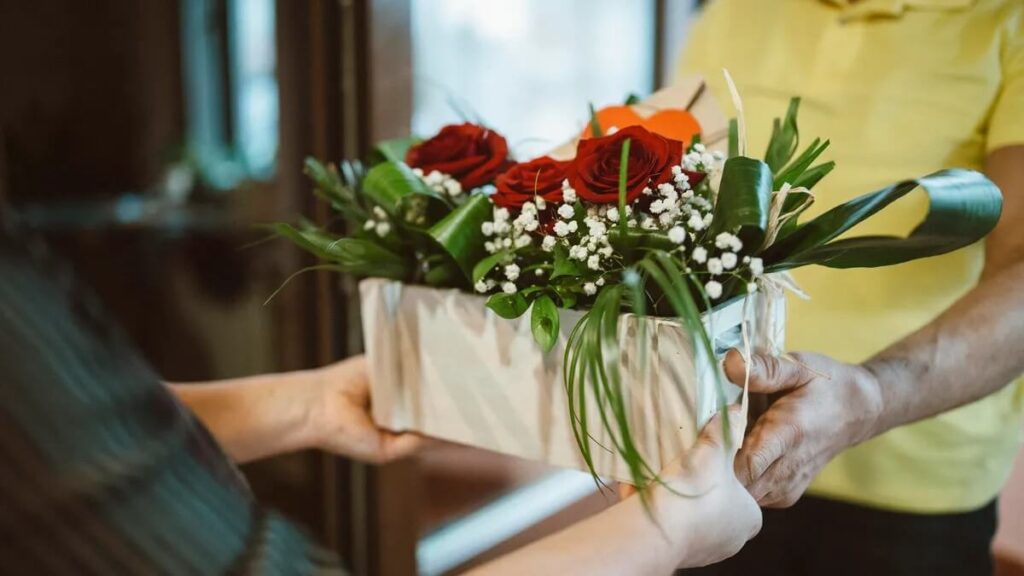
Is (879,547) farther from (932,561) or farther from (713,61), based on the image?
(713,61)

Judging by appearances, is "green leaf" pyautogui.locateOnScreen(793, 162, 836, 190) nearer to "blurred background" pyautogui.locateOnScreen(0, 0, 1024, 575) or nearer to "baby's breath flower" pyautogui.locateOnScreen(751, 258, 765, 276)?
"baby's breath flower" pyautogui.locateOnScreen(751, 258, 765, 276)

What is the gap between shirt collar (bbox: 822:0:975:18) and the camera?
3.36 ft

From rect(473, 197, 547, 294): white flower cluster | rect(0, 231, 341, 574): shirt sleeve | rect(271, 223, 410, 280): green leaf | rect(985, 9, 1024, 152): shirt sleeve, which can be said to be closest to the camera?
rect(0, 231, 341, 574): shirt sleeve

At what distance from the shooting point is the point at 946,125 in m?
1.01

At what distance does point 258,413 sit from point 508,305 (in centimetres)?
40

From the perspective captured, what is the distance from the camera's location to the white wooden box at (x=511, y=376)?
2.28 feet

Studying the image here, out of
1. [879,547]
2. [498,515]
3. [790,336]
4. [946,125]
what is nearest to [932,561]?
[879,547]

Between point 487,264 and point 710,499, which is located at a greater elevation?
point 487,264

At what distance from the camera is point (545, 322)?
0.73 meters

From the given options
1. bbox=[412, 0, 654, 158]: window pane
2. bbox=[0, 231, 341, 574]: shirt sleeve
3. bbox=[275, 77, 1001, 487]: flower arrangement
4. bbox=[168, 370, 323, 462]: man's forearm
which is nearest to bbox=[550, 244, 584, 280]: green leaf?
bbox=[275, 77, 1001, 487]: flower arrangement

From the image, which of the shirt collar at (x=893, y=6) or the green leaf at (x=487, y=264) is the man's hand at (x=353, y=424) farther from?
the shirt collar at (x=893, y=6)

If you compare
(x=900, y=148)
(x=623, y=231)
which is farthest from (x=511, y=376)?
(x=900, y=148)

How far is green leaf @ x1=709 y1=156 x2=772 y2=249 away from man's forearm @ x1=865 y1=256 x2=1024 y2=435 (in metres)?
0.27

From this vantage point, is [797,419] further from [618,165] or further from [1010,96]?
[1010,96]
